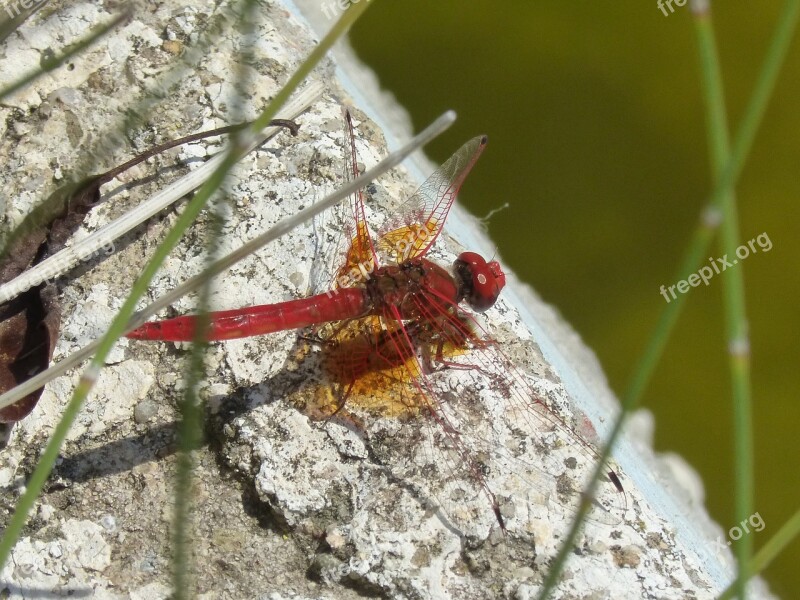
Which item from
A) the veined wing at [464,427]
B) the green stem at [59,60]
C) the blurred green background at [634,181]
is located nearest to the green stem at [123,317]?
the green stem at [59,60]

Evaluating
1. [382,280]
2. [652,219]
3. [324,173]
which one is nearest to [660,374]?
[652,219]

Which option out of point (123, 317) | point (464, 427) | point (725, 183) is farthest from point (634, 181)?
point (123, 317)

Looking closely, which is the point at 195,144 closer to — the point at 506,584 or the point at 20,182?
the point at 20,182

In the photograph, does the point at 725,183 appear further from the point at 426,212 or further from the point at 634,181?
the point at 634,181

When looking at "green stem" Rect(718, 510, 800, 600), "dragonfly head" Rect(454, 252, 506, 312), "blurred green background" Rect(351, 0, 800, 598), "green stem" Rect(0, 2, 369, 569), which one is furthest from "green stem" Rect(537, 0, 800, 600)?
"blurred green background" Rect(351, 0, 800, 598)

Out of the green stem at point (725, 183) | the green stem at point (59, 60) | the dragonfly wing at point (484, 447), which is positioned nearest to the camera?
the green stem at point (725, 183)

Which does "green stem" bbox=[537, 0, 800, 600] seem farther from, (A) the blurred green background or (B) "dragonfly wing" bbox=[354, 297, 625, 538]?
(A) the blurred green background

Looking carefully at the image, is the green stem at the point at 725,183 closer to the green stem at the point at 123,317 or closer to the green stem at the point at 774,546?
the green stem at the point at 774,546
